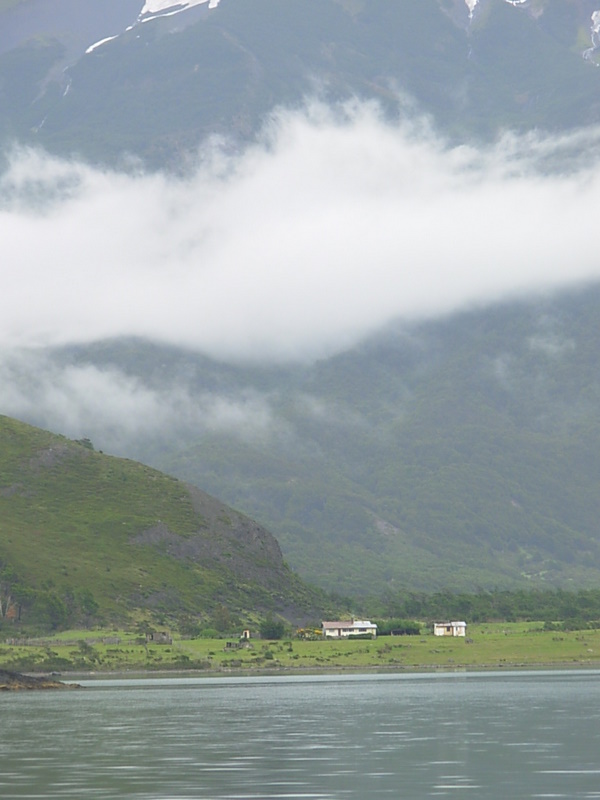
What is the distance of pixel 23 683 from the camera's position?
169750mm

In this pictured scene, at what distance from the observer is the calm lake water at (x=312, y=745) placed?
59.8 m

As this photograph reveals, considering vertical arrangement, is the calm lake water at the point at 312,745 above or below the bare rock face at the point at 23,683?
below

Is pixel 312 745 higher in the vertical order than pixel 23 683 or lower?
lower

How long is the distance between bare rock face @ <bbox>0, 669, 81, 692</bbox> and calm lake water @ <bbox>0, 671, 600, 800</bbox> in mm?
28181

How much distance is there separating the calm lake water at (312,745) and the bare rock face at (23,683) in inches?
1110

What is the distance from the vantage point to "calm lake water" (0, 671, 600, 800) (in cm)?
5978

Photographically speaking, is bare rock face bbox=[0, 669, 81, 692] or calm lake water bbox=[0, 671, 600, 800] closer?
calm lake water bbox=[0, 671, 600, 800]

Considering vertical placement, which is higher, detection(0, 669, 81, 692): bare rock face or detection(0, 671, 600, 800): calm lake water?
detection(0, 669, 81, 692): bare rock face

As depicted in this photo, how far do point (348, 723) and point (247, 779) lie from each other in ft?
109

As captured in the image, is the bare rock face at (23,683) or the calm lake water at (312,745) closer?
the calm lake water at (312,745)

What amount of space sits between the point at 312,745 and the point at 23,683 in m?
99.7

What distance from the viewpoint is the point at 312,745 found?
3081 inches

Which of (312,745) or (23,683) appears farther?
(23,683)

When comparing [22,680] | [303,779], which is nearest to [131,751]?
[303,779]
